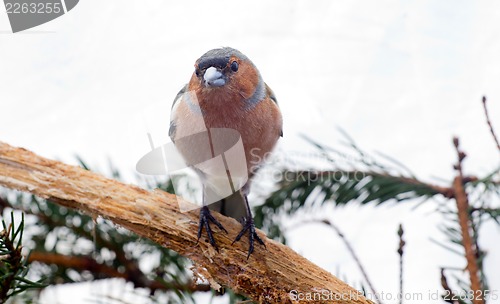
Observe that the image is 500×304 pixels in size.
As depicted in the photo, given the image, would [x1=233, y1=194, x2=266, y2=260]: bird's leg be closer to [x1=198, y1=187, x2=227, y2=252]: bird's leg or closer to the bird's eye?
[x1=198, y1=187, x2=227, y2=252]: bird's leg

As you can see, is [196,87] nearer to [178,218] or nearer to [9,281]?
[178,218]

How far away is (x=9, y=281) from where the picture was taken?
0.78 meters

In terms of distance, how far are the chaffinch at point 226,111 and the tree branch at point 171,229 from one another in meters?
0.03

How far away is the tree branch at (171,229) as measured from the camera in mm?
1010

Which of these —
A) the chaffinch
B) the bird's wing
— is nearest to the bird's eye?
the chaffinch

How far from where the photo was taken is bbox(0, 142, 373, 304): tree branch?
3.31 feet

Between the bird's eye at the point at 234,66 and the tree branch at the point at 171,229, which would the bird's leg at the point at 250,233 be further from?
the bird's eye at the point at 234,66

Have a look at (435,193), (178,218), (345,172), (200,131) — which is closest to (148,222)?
(178,218)

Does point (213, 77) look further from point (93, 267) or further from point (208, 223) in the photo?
point (93, 267)

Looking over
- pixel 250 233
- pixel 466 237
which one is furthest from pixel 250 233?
pixel 466 237

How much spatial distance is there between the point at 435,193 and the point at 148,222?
536 mm

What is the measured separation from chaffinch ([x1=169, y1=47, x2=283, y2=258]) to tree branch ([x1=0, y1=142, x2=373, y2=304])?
0.03m

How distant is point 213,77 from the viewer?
1040 millimetres

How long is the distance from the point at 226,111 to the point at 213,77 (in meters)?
0.08
